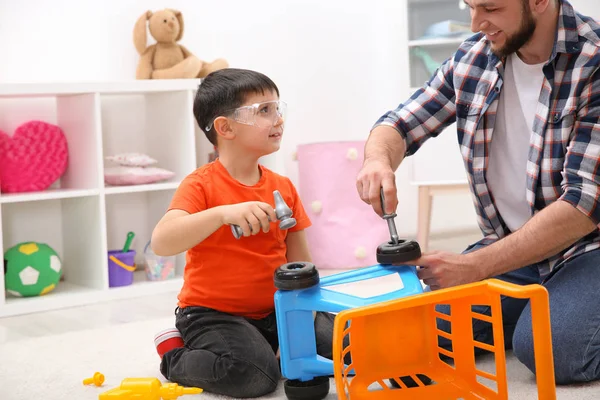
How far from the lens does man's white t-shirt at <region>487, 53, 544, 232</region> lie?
1.63 metres

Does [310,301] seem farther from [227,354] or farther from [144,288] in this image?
[144,288]

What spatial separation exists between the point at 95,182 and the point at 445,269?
151 centimetres

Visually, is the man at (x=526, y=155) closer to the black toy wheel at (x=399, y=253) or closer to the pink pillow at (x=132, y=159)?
the black toy wheel at (x=399, y=253)

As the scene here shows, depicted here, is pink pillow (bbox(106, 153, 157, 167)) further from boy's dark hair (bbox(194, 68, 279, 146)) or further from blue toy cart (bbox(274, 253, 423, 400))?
blue toy cart (bbox(274, 253, 423, 400))

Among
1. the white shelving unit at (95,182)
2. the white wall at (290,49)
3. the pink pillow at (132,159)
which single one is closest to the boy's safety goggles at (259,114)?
the white shelving unit at (95,182)

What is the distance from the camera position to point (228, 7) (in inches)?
127

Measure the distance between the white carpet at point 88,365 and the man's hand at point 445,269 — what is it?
0.22 m

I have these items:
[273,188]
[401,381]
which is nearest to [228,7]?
[273,188]

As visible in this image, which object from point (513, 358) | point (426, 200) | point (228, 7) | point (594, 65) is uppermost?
point (228, 7)

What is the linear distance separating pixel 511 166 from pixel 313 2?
1.94 m

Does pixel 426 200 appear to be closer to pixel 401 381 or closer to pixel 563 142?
pixel 563 142

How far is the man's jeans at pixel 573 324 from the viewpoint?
144 cm

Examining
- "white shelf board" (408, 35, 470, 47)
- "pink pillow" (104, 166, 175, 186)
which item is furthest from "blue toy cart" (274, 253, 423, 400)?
"white shelf board" (408, 35, 470, 47)

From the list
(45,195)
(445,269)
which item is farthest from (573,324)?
(45,195)
